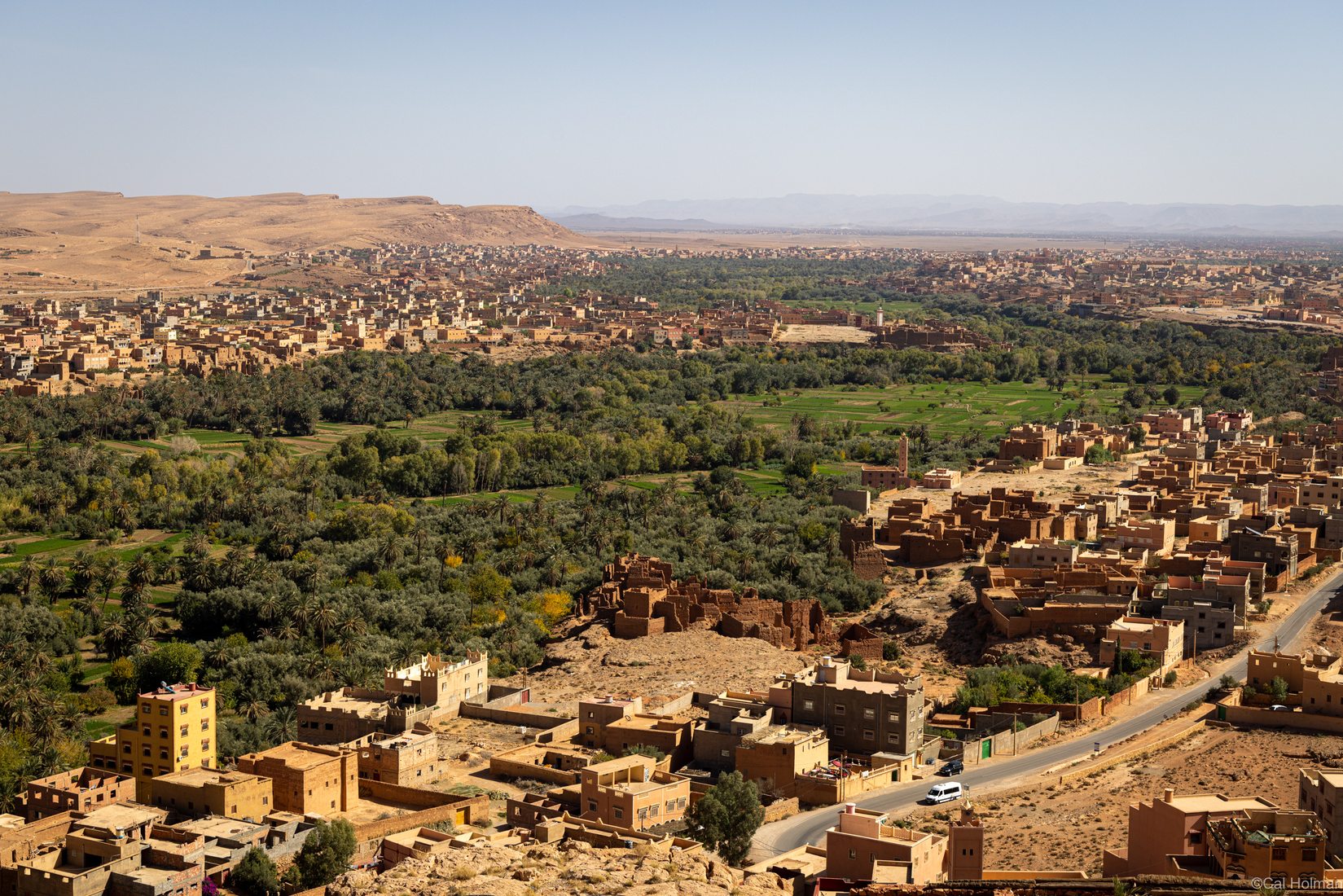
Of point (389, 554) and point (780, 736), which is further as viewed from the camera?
point (389, 554)

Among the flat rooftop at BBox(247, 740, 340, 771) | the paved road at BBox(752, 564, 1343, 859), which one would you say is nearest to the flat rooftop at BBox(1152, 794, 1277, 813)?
the paved road at BBox(752, 564, 1343, 859)

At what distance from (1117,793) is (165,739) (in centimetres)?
1560

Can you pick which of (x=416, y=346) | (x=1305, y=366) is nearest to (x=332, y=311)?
(x=416, y=346)

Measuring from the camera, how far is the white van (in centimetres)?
2803

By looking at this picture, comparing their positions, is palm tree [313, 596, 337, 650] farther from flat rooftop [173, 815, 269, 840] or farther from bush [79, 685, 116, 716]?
flat rooftop [173, 815, 269, 840]

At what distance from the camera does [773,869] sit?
22562 millimetres

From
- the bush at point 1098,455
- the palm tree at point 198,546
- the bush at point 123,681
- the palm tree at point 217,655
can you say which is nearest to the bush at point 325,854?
the palm tree at point 217,655

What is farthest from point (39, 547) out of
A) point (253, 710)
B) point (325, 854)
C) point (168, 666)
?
point (325, 854)

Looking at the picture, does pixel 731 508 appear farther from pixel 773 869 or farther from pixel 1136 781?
pixel 773 869

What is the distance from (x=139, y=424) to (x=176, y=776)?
50.5m

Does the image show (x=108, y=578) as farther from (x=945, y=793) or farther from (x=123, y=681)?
(x=945, y=793)

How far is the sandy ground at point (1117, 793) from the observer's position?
24.8 m

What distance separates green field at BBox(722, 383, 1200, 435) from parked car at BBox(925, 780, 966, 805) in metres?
49.4

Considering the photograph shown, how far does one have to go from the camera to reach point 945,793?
2814 centimetres
